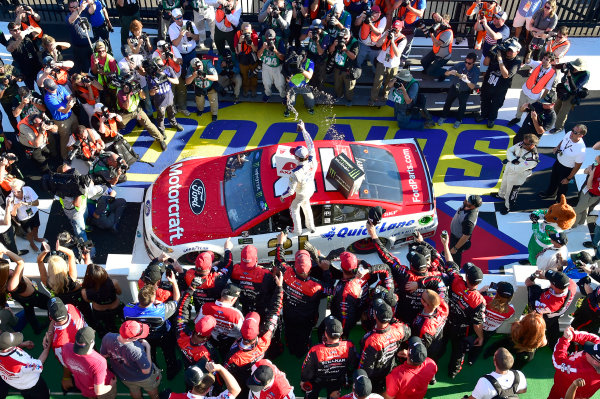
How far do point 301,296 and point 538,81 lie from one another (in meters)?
6.57

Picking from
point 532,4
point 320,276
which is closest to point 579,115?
point 532,4

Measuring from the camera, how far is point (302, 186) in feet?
24.6

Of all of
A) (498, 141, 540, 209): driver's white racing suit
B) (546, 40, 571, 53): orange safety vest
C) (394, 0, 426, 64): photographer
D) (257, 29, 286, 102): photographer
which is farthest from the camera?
(394, 0, 426, 64): photographer

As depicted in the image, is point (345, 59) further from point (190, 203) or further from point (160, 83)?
point (190, 203)

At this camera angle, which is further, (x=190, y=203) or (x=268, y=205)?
(x=190, y=203)

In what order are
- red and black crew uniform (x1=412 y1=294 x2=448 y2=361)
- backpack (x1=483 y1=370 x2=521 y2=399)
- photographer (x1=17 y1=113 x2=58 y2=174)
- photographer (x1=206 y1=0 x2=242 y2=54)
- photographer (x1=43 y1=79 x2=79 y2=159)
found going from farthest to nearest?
photographer (x1=206 y1=0 x2=242 y2=54) → photographer (x1=43 y1=79 x2=79 y2=159) → photographer (x1=17 y1=113 x2=58 y2=174) → red and black crew uniform (x1=412 y1=294 x2=448 y2=361) → backpack (x1=483 y1=370 x2=521 y2=399)

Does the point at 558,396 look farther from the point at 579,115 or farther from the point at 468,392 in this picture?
the point at 579,115

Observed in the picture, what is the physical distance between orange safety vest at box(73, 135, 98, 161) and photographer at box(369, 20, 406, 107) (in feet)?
18.0

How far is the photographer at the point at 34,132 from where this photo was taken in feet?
29.4

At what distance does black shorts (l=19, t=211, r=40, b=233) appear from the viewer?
8252mm

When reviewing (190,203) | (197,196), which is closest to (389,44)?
(197,196)

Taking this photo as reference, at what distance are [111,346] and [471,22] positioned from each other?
429 inches

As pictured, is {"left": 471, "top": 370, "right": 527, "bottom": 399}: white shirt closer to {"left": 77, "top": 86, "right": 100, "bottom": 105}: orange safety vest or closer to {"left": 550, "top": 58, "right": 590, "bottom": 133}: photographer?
{"left": 550, "top": 58, "right": 590, "bottom": 133}: photographer

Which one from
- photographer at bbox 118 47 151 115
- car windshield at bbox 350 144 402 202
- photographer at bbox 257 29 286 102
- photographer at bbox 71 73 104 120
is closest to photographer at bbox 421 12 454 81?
photographer at bbox 257 29 286 102
